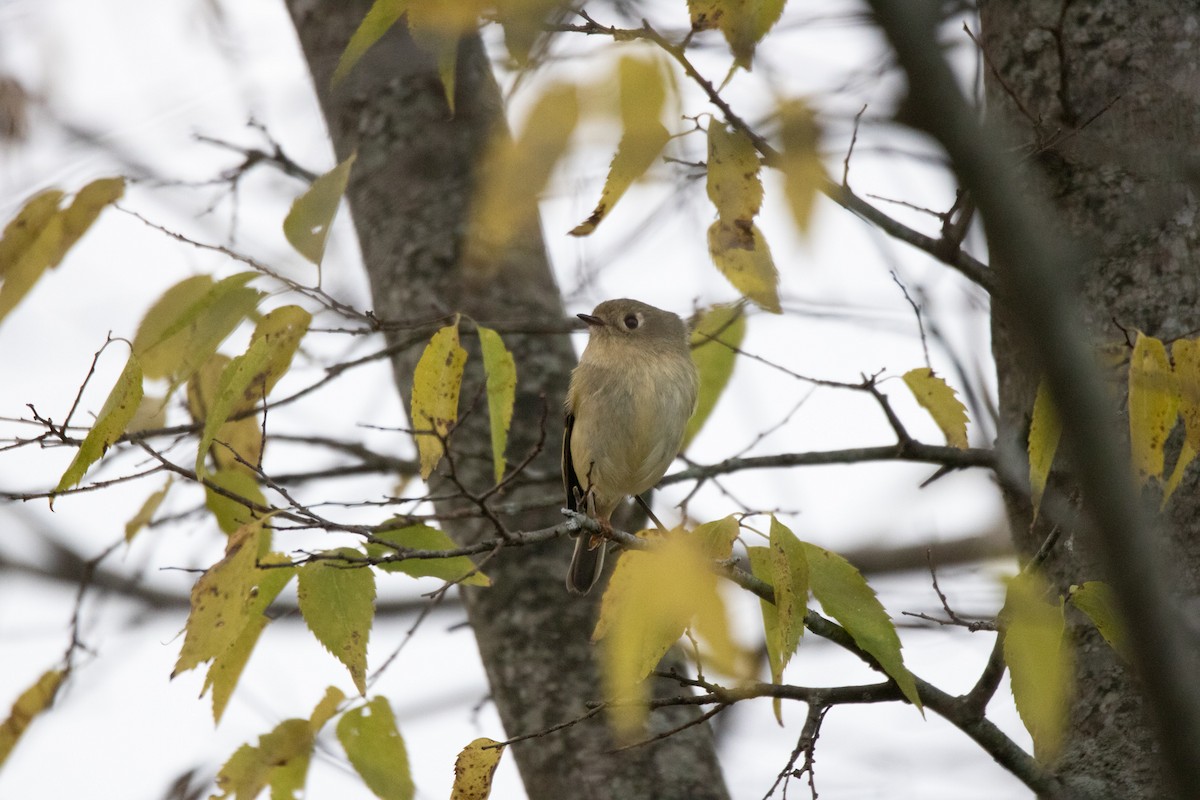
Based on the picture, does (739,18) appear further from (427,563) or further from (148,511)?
(148,511)

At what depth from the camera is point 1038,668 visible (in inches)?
66.7

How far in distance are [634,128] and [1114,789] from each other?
→ 5.01ft

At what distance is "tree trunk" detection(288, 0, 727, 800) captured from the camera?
3197mm

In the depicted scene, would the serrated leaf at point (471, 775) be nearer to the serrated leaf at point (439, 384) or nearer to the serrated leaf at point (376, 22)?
the serrated leaf at point (439, 384)

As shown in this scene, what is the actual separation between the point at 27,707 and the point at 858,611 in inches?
86.4

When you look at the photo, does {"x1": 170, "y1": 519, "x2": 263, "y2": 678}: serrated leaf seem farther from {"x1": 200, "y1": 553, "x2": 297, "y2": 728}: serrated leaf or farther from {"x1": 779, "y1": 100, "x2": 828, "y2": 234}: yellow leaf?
{"x1": 779, "y1": 100, "x2": 828, "y2": 234}: yellow leaf

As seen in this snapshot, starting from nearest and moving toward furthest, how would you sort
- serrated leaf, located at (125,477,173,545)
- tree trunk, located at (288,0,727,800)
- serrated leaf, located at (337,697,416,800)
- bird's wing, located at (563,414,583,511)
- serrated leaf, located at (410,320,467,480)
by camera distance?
1. serrated leaf, located at (410,320,467,480)
2. serrated leaf, located at (337,697,416,800)
3. serrated leaf, located at (125,477,173,545)
4. tree trunk, located at (288,0,727,800)
5. bird's wing, located at (563,414,583,511)

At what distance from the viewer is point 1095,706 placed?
2.42m

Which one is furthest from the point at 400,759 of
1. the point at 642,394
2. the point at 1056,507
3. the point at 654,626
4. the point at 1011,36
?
the point at 1011,36

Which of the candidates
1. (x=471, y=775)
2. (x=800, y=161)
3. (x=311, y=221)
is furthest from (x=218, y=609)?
(x=800, y=161)

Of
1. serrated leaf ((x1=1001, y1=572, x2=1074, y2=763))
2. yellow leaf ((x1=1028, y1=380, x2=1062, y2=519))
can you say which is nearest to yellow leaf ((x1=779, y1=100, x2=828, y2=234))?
yellow leaf ((x1=1028, y1=380, x2=1062, y2=519))

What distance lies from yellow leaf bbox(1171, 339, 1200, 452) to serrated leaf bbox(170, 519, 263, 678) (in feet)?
5.04

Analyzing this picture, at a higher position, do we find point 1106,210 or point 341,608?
point 1106,210

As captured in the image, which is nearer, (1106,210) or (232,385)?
(232,385)
